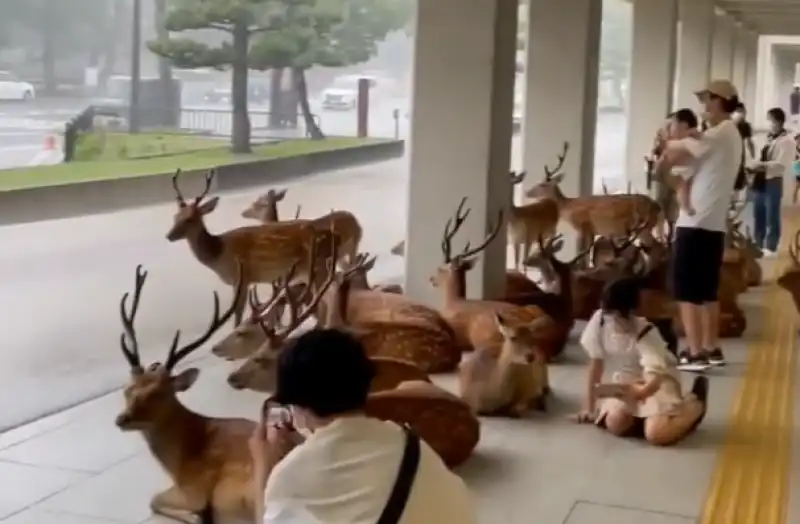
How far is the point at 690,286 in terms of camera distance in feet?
23.2

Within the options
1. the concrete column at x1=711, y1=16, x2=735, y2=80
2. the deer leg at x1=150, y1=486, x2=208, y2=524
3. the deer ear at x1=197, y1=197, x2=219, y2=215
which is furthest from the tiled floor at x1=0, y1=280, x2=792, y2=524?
the concrete column at x1=711, y1=16, x2=735, y2=80

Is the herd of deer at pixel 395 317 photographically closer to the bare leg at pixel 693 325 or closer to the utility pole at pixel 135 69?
the bare leg at pixel 693 325

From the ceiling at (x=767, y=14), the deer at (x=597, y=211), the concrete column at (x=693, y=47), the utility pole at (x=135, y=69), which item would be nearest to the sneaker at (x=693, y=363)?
the deer at (x=597, y=211)

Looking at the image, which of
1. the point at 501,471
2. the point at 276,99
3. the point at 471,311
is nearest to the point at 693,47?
the point at 276,99

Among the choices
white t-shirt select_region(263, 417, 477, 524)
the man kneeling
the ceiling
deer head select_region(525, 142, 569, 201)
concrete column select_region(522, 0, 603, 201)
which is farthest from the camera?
the ceiling

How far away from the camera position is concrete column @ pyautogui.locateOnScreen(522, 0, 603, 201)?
10.1 meters

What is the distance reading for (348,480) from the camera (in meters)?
2.48

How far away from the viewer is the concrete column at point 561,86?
10.1 metres

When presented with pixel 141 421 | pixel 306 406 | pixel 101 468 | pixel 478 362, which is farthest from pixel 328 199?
pixel 306 406

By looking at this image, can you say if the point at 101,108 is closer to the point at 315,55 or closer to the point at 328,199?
the point at 315,55

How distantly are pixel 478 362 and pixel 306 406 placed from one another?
3.38 meters

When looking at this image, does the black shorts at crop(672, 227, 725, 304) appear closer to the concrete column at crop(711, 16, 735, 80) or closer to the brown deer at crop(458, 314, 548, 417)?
the brown deer at crop(458, 314, 548, 417)

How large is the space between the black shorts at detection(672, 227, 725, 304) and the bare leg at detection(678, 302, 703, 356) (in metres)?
0.06

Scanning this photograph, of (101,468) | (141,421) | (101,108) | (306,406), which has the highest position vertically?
(101,108)
